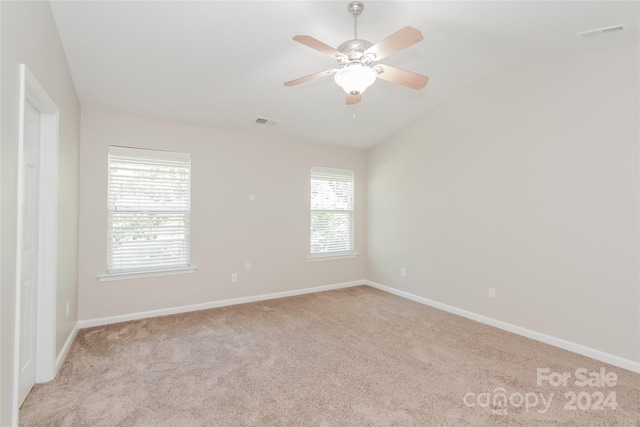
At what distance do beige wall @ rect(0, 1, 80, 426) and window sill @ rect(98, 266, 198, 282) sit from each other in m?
0.63

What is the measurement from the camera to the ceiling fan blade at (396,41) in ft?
5.90

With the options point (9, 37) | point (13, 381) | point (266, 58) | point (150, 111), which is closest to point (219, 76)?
point (266, 58)

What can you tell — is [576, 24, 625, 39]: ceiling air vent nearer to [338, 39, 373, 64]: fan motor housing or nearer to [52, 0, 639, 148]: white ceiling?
[52, 0, 639, 148]: white ceiling

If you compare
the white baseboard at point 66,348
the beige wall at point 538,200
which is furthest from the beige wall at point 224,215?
the beige wall at point 538,200

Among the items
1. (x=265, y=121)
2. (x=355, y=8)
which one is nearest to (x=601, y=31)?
(x=355, y=8)

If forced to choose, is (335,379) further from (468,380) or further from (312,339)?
(468,380)

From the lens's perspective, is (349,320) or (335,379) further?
(349,320)

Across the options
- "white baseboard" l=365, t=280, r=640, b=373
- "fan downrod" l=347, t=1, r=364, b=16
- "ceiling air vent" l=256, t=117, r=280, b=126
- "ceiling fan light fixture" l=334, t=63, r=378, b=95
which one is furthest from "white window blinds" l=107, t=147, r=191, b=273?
"white baseboard" l=365, t=280, r=640, b=373

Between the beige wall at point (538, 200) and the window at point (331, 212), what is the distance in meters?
1.12

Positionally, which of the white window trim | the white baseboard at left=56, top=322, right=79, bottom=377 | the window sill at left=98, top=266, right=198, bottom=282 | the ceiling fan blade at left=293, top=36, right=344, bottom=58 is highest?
the ceiling fan blade at left=293, top=36, right=344, bottom=58

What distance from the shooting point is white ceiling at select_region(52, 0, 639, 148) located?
2475mm

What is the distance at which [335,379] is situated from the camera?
8.33ft

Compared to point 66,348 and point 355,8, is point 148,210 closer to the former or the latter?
point 66,348

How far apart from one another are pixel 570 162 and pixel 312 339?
10.3ft
